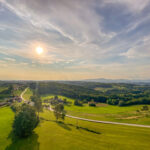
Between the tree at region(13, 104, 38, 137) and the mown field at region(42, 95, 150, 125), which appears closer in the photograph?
the tree at region(13, 104, 38, 137)

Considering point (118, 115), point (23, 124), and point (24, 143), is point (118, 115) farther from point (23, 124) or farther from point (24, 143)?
point (23, 124)

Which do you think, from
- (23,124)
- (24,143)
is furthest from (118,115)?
(23,124)

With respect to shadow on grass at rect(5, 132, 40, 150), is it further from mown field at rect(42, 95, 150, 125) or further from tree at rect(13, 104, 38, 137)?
mown field at rect(42, 95, 150, 125)

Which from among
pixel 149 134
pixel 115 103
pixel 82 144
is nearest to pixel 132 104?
pixel 115 103

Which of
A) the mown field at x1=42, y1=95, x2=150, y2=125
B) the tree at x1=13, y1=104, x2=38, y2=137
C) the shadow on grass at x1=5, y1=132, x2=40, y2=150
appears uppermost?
the tree at x1=13, y1=104, x2=38, y2=137

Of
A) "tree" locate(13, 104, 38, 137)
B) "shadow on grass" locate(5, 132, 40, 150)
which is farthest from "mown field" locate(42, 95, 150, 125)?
"tree" locate(13, 104, 38, 137)

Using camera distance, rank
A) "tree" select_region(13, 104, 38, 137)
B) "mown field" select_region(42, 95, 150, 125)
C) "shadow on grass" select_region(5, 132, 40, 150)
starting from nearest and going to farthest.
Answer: "shadow on grass" select_region(5, 132, 40, 150) → "tree" select_region(13, 104, 38, 137) → "mown field" select_region(42, 95, 150, 125)

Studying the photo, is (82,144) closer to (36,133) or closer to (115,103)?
(36,133)

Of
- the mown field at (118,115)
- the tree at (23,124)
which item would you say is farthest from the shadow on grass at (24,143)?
the mown field at (118,115)

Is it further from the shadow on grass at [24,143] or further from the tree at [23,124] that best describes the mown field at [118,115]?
the tree at [23,124]

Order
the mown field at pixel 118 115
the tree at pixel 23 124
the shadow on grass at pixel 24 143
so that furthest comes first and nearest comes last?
the mown field at pixel 118 115 < the tree at pixel 23 124 < the shadow on grass at pixel 24 143
